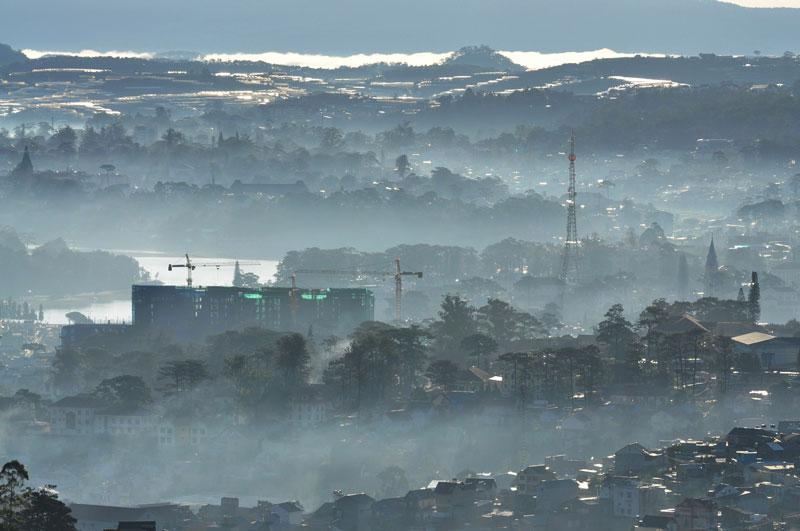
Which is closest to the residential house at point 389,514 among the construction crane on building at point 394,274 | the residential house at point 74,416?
the residential house at point 74,416

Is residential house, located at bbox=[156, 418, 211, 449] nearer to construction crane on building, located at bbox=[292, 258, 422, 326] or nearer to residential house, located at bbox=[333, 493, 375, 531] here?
residential house, located at bbox=[333, 493, 375, 531]

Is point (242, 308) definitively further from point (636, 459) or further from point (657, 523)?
point (657, 523)

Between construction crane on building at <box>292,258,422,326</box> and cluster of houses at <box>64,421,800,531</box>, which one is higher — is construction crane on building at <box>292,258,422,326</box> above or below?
above

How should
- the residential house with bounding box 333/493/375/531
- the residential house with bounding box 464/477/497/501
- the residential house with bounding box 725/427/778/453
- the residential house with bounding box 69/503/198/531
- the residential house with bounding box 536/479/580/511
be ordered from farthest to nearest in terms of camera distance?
the residential house with bounding box 725/427/778/453 < the residential house with bounding box 464/477/497/501 < the residential house with bounding box 333/493/375/531 < the residential house with bounding box 536/479/580/511 < the residential house with bounding box 69/503/198/531

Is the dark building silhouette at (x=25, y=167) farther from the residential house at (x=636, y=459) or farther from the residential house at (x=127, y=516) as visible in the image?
the residential house at (x=636, y=459)

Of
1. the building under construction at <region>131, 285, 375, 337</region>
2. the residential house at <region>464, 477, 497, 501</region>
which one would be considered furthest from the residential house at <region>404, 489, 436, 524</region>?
the building under construction at <region>131, 285, 375, 337</region>

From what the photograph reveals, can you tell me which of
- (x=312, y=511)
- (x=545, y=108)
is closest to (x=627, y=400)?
(x=312, y=511)
